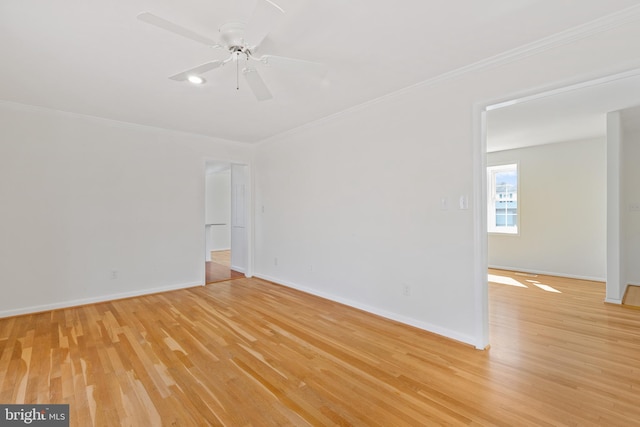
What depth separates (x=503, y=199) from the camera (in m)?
6.28

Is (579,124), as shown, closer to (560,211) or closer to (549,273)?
(560,211)

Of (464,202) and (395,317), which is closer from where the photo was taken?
(464,202)

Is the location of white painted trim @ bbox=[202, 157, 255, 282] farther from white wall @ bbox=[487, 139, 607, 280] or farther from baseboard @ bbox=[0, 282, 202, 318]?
white wall @ bbox=[487, 139, 607, 280]

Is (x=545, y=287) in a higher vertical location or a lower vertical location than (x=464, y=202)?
lower

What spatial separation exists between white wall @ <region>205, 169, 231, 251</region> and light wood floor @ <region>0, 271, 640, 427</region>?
5.64 meters

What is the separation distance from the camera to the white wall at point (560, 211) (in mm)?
5008

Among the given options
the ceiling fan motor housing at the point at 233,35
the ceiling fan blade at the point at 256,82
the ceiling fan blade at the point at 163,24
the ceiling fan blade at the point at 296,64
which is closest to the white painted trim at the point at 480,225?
the ceiling fan blade at the point at 296,64

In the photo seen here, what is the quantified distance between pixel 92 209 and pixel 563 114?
6.50 metres

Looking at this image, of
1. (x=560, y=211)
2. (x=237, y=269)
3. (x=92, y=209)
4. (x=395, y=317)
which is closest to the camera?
(x=395, y=317)

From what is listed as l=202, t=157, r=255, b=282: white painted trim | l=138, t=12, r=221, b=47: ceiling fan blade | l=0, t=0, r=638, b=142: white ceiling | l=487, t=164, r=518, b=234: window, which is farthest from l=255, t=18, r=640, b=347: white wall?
l=487, t=164, r=518, b=234: window

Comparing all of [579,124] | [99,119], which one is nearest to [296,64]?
[99,119]

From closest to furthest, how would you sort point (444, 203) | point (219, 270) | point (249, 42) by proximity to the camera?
1. point (249, 42)
2. point (444, 203)
3. point (219, 270)

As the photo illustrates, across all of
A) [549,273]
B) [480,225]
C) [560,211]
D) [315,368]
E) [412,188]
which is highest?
Result: [412,188]

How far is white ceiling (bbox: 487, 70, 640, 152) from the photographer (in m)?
Result: 3.13
